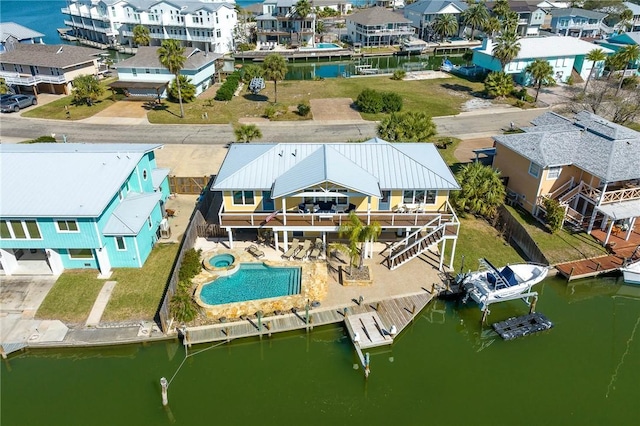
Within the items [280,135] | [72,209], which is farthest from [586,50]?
[72,209]

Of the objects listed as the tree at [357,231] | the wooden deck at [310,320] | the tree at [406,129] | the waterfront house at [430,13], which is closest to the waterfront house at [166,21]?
the waterfront house at [430,13]

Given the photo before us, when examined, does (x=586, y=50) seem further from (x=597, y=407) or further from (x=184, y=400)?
(x=184, y=400)

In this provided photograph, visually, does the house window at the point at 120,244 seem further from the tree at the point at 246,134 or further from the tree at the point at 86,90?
the tree at the point at 86,90

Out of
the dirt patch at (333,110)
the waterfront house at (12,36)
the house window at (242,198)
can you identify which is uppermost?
the waterfront house at (12,36)

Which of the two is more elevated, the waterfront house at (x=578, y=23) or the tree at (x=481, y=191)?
the waterfront house at (x=578, y=23)

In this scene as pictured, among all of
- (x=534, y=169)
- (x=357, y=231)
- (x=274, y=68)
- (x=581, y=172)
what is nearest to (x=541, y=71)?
(x=581, y=172)

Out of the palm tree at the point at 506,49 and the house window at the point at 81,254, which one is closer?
the house window at the point at 81,254

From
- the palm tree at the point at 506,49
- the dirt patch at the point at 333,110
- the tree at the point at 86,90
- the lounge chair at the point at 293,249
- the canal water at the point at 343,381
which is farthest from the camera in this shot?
the palm tree at the point at 506,49
